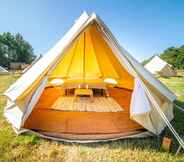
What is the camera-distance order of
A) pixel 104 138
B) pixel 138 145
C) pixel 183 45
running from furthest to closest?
pixel 183 45 < pixel 104 138 < pixel 138 145

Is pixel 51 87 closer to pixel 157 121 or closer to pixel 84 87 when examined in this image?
pixel 84 87

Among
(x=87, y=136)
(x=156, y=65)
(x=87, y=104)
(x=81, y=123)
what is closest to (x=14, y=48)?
(x=156, y=65)

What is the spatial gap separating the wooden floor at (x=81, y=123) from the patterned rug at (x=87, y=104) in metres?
0.23

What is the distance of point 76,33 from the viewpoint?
10.5ft

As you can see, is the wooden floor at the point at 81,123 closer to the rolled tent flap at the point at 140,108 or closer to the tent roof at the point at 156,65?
the rolled tent flap at the point at 140,108

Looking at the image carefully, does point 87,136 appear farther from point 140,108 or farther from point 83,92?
point 83,92

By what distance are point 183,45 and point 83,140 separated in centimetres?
4073

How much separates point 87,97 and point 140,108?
2.85 m

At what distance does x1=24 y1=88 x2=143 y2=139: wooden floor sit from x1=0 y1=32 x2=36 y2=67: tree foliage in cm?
3636

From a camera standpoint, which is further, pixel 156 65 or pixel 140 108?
pixel 156 65

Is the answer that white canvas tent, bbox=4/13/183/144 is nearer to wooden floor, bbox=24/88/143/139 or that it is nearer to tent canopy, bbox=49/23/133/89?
wooden floor, bbox=24/88/143/139

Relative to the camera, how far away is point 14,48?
129 ft

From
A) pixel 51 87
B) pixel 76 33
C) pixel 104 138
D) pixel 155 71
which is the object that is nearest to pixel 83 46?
pixel 51 87

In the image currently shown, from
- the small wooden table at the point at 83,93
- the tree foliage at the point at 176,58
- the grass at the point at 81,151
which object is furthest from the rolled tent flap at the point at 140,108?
the tree foliage at the point at 176,58
